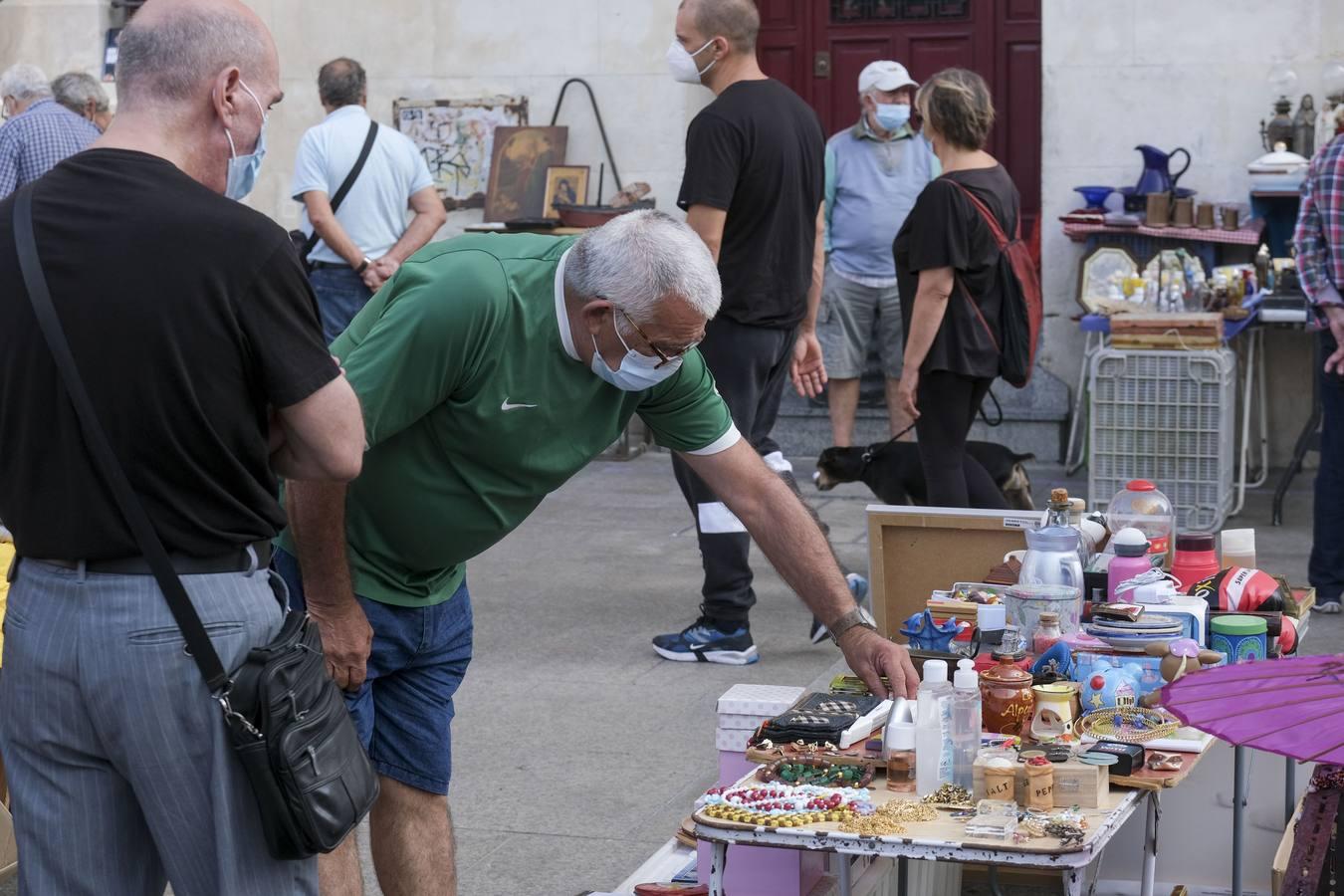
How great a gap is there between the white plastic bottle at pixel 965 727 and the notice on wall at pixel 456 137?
25.3 ft

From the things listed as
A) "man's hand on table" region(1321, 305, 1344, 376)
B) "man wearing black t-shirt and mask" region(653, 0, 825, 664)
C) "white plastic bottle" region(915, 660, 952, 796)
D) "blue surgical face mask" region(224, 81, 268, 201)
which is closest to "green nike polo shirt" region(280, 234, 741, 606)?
"blue surgical face mask" region(224, 81, 268, 201)

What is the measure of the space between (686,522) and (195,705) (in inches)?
232

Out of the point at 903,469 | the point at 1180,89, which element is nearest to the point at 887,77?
the point at 1180,89

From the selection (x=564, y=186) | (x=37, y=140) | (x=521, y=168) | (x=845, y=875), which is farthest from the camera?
(x=521, y=168)

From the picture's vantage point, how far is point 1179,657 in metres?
3.37

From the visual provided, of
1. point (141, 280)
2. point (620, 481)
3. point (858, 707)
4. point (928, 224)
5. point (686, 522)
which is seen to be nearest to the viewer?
point (141, 280)

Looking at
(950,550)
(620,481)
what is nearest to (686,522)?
(620,481)

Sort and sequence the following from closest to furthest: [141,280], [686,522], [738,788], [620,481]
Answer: [141,280], [738,788], [686,522], [620,481]

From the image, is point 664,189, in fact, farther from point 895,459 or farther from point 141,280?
point 141,280

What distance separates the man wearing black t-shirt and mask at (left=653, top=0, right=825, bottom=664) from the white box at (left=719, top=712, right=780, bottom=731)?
7.72ft

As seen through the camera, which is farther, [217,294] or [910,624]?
[910,624]

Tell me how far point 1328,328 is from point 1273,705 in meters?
4.48

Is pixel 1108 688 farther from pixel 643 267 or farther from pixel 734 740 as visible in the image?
pixel 643 267

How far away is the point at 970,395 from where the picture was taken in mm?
6301
